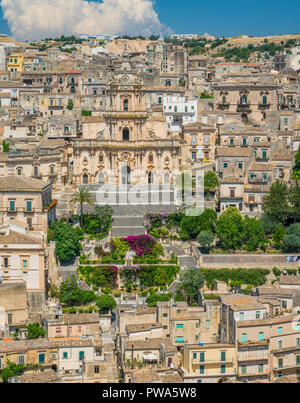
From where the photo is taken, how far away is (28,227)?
134ft

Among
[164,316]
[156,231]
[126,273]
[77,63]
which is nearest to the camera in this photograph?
[164,316]

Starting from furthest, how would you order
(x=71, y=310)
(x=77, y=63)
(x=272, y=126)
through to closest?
Result: (x=77, y=63)
(x=272, y=126)
(x=71, y=310)

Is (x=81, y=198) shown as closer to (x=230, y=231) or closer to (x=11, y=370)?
(x=230, y=231)

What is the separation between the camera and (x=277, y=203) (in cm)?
Result: 4422

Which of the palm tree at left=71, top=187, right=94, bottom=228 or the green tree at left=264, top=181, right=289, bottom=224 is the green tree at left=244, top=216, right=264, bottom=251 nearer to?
the green tree at left=264, top=181, right=289, bottom=224

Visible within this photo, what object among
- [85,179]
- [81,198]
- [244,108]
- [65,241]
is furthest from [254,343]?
[244,108]

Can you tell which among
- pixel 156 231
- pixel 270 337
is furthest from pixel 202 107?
pixel 270 337

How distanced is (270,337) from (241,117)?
33778 mm

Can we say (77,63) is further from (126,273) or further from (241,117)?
(126,273)

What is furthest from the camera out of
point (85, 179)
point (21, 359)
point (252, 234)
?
point (85, 179)

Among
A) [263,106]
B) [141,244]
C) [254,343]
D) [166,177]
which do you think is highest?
[263,106]

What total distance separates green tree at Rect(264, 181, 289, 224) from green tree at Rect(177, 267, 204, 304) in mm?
8618

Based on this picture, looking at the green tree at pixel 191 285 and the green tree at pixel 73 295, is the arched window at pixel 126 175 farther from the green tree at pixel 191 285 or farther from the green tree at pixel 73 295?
the green tree at pixel 73 295

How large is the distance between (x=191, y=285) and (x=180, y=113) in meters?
24.4
